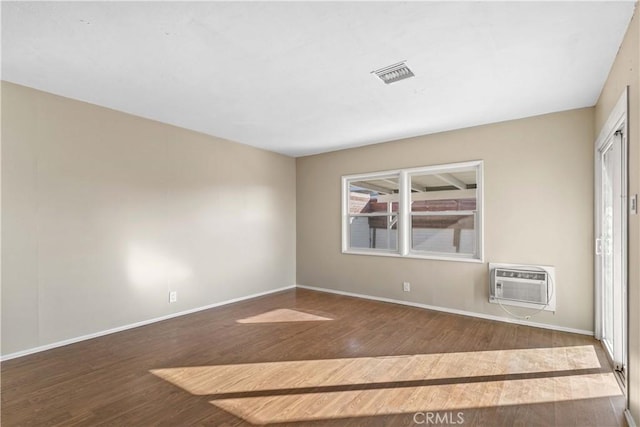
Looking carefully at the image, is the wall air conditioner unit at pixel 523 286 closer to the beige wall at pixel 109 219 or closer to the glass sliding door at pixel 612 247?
the glass sliding door at pixel 612 247

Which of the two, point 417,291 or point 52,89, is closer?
point 52,89

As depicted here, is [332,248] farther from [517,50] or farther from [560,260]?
[517,50]

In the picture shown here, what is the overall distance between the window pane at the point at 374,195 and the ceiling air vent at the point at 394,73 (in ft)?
7.73

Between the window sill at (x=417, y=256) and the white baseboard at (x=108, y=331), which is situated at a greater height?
the window sill at (x=417, y=256)

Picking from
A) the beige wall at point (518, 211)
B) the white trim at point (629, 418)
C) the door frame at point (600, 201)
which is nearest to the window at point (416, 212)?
the beige wall at point (518, 211)

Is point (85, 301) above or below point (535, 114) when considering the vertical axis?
below

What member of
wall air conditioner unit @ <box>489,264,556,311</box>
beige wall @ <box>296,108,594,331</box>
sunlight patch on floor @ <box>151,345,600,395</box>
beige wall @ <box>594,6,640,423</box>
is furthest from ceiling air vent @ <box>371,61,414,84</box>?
wall air conditioner unit @ <box>489,264,556,311</box>

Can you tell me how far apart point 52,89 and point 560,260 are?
5818 millimetres

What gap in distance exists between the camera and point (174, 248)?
13.9 ft

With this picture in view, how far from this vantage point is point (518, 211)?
392cm

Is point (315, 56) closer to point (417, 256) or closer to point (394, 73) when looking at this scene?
point (394, 73)

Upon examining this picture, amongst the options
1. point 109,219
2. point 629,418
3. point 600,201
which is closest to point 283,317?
point 109,219

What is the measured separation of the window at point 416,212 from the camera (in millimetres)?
4359

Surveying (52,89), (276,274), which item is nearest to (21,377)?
(52,89)
